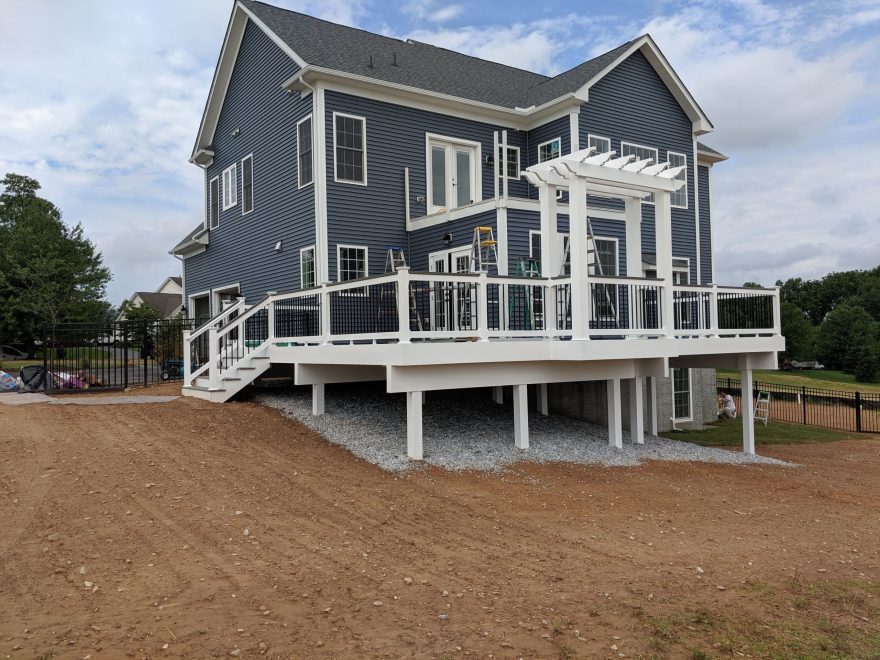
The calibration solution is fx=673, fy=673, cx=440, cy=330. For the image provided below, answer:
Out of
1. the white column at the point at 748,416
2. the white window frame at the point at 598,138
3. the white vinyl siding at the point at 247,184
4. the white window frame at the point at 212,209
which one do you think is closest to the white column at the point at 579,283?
the white column at the point at 748,416

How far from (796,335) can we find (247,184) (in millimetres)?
49250

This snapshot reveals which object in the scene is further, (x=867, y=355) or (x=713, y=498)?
(x=867, y=355)

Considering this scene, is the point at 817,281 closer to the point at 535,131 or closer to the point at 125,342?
the point at 535,131

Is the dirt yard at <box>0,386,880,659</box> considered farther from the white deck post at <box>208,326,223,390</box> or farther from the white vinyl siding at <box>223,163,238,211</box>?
the white vinyl siding at <box>223,163,238,211</box>

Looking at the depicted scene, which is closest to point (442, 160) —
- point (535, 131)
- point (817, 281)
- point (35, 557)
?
point (535, 131)

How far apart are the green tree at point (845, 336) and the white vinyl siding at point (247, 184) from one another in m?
46.4

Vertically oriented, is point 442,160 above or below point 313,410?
above

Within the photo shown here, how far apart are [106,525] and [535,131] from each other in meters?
13.7

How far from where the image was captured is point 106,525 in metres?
6.38

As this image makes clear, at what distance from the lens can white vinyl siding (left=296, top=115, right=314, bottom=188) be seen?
14859 millimetres

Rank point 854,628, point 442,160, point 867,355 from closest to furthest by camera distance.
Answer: point 854,628, point 442,160, point 867,355

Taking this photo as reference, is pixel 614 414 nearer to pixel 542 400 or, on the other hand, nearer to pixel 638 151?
pixel 542 400

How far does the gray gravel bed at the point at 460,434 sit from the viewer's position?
9.80 meters

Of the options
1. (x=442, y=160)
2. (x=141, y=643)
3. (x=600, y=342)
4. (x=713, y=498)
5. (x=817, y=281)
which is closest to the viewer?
(x=141, y=643)
